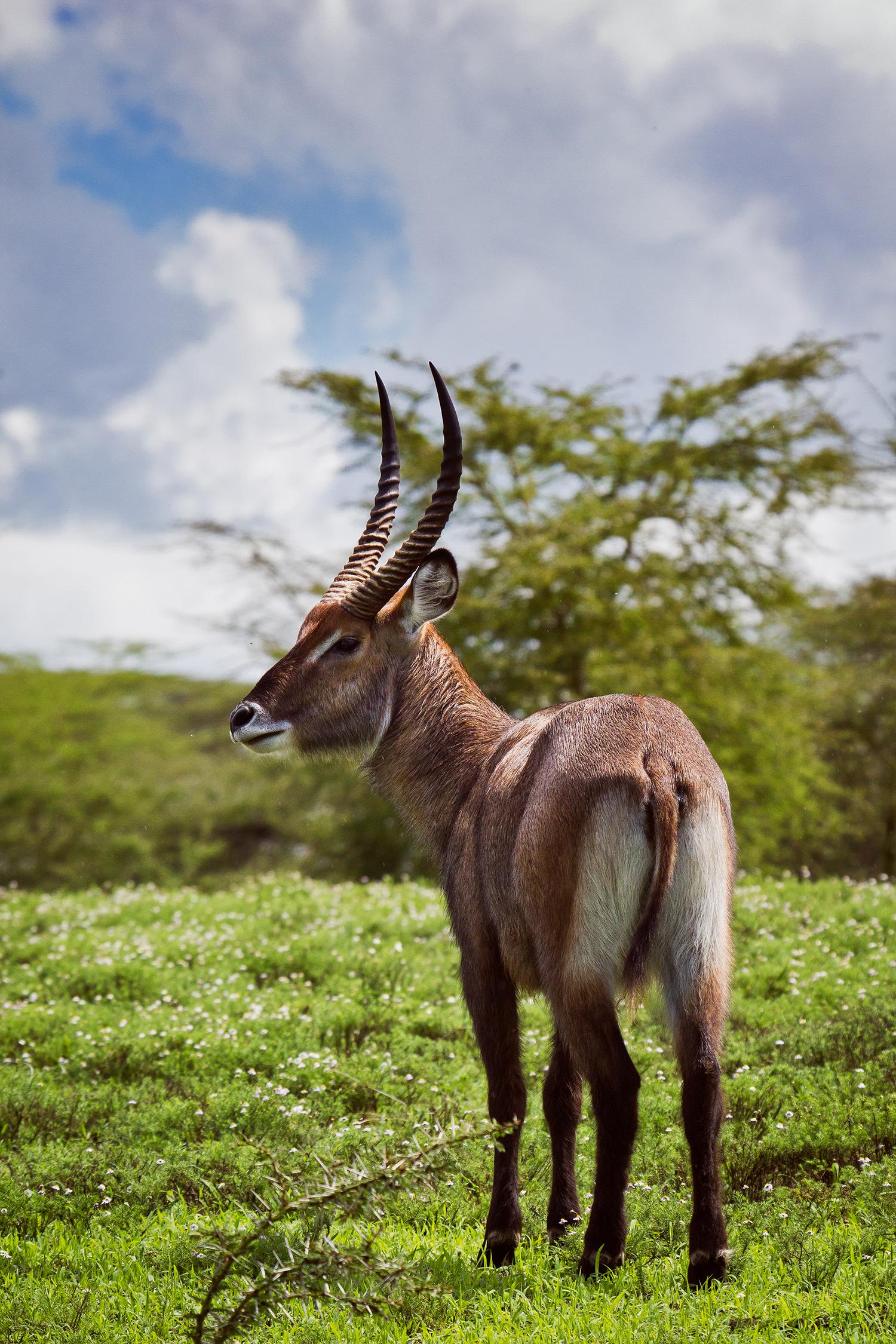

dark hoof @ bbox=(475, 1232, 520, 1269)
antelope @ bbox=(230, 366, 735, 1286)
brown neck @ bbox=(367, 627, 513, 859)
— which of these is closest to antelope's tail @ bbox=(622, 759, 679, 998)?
antelope @ bbox=(230, 366, 735, 1286)

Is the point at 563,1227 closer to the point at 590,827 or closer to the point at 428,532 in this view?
the point at 590,827

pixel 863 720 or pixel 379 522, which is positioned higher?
pixel 863 720

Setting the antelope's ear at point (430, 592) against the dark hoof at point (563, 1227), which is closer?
the dark hoof at point (563, 1227)

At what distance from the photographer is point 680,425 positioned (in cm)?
1991

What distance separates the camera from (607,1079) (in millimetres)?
3744

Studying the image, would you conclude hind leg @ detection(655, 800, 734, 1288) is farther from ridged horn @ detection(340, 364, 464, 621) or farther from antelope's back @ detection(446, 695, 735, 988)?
ridged horn @ detection(340, 364, 464, 621)

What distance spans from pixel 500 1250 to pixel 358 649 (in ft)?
8.42

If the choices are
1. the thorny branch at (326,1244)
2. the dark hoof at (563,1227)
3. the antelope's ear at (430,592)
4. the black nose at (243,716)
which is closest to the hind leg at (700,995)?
the dark hoof at (563,1227)

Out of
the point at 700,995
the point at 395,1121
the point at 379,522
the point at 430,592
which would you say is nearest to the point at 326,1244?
the point at 700,995

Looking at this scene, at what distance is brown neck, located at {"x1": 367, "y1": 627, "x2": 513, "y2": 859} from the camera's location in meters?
5.13

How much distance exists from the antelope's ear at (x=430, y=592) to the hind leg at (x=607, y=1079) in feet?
6.53

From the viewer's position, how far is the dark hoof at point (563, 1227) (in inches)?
175

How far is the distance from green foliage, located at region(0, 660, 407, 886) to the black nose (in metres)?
16.0

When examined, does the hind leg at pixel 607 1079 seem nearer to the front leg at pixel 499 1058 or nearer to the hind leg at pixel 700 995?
the hind leg at pixel 700 995
